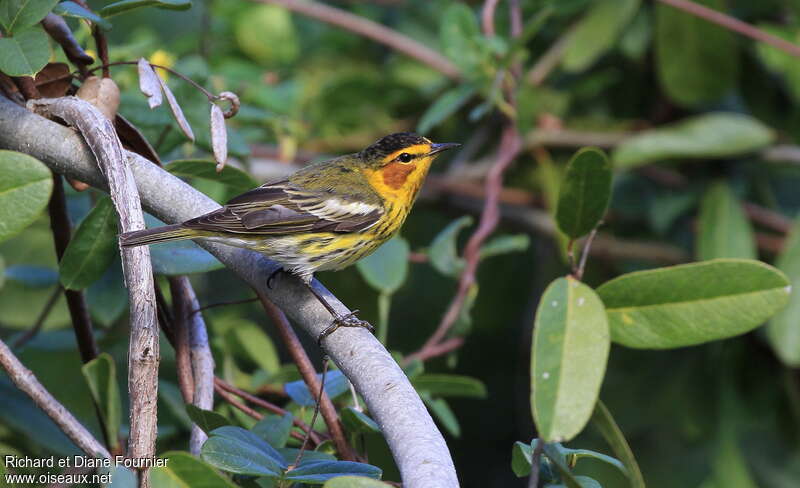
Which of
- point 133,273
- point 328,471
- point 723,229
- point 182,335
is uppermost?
point 133,273

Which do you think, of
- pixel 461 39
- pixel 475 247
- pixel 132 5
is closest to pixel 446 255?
pixel 475 247

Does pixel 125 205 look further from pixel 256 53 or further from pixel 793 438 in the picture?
pixel 793 438

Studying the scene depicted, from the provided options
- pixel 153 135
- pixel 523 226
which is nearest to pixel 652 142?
pixel 523 226

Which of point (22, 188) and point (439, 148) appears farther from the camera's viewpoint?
point (439, 148)

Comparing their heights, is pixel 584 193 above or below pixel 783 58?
above

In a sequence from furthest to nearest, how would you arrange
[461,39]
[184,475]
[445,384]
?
[461,39] → [445,384] → [184,475]

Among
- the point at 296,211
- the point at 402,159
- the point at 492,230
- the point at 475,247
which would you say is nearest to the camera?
the point at 296,211

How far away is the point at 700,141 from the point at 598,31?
604mm

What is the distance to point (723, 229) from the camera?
340 centimetres

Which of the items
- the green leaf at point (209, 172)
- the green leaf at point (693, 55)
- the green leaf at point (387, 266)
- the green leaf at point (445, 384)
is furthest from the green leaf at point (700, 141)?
the green leaf at point (209, 172)

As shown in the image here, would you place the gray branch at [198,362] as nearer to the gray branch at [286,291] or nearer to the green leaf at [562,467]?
the gray branch at [286,291]

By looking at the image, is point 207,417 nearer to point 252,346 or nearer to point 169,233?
point 169,233

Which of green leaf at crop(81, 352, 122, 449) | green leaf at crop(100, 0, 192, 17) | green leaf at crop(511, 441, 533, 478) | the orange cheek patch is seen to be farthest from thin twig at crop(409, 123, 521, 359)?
green leaf at crop(100, 0, 192, 17)

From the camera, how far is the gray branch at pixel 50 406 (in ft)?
4.53
